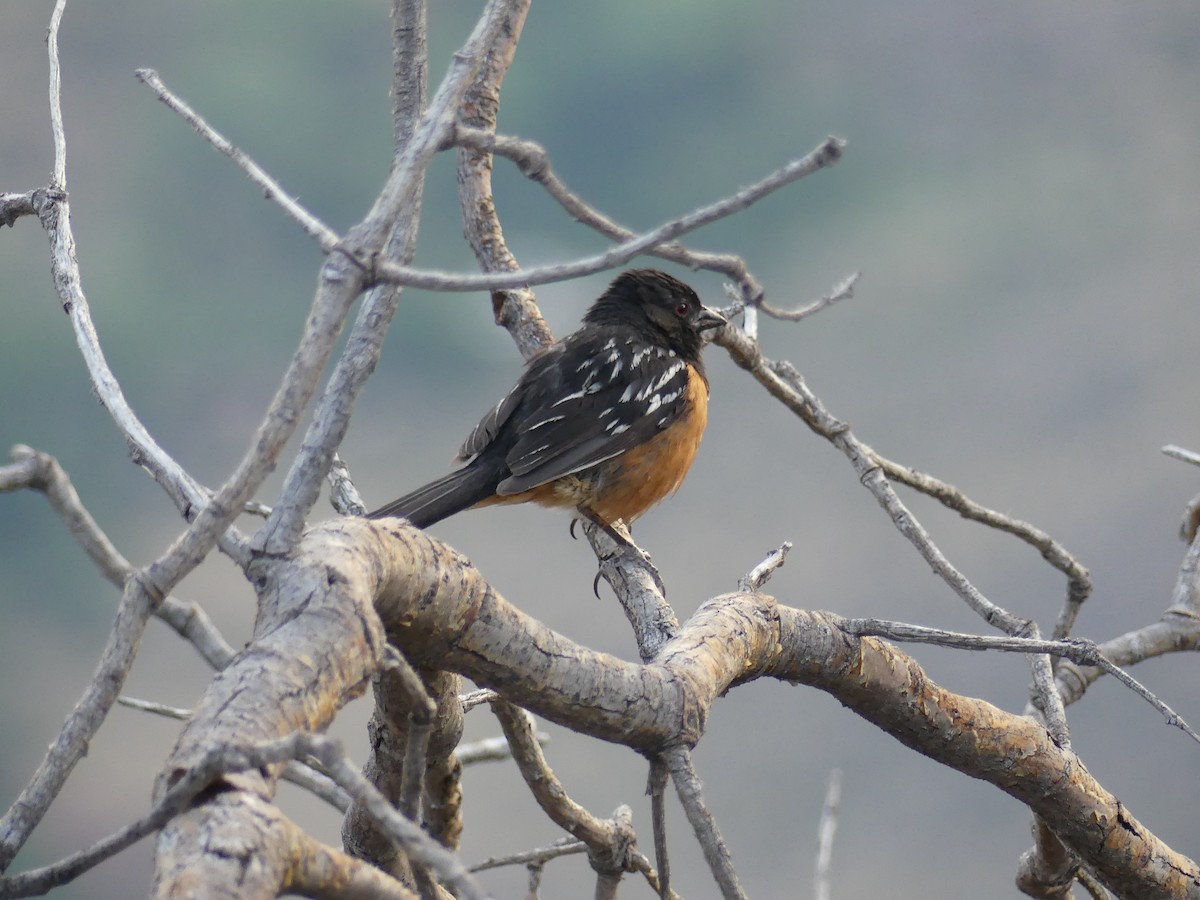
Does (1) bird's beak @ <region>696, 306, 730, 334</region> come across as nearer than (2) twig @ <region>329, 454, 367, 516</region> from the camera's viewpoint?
No

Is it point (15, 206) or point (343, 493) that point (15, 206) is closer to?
point (15, 206)

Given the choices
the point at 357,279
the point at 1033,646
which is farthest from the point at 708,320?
the point at 357,279

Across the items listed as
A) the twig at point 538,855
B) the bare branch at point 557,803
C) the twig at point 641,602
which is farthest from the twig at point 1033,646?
the twig at point 538,855

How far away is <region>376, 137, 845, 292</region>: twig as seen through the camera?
809 millimetres

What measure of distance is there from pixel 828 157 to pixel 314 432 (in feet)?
1.58

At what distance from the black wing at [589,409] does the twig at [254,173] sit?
4.45 feet

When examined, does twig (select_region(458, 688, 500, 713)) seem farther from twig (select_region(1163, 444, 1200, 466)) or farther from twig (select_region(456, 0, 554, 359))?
twig (select_region(1163, 444, 1200, 466))

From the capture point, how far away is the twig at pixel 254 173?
94cm

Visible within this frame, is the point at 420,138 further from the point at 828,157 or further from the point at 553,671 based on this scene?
the point at 553,671

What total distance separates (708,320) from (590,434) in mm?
447

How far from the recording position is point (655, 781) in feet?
4.04

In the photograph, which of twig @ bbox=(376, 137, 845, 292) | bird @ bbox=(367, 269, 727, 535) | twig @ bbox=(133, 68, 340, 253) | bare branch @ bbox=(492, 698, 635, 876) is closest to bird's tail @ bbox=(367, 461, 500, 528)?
bird @ bbox=(367, 269, 727, 535)

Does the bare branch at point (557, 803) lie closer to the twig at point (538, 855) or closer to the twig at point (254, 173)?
the twig at point (538, 855)

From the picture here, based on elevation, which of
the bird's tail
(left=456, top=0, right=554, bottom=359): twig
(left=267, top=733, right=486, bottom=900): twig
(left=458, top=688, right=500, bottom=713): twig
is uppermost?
(left=456, top=0, right=554, bottom=359): twig
